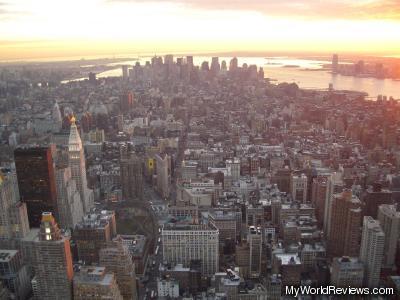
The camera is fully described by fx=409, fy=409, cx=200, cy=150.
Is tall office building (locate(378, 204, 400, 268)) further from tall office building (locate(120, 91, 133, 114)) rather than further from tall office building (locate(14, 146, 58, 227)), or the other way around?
tall office building (locate(120, 91, 133, 114))

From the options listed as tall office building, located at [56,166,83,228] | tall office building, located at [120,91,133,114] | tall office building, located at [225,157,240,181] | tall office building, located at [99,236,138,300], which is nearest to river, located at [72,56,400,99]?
tall office building, located at [120,91,133,114]

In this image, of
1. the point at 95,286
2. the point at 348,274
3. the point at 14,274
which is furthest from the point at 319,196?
the point at 14,274

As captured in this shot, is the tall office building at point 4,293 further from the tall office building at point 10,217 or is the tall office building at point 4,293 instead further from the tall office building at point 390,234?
the tall office building at point 390,234

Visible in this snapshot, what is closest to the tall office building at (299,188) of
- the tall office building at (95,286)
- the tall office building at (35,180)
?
the tall office building at (35,180)

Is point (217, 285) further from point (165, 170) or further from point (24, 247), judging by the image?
point (165, 170)

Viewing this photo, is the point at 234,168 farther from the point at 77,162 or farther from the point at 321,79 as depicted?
the point at 321,79

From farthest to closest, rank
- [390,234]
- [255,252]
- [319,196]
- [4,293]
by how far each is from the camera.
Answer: [319,196] < [390,234] < [255,252] < [4,293]
